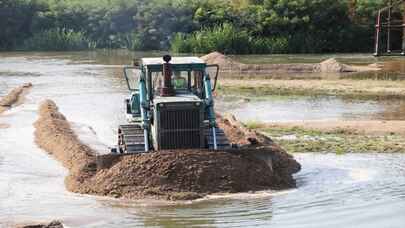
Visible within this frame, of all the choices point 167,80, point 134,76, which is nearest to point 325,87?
point 134,76

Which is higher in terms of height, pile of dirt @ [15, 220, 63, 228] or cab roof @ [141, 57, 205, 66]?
cab roof @ [141, 57, 205, 66]

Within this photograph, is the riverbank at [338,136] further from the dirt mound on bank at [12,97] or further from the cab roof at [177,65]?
the dirt mound on bank at [12,97]

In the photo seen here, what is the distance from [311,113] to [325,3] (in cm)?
4330

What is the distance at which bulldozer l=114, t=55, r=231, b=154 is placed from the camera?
58.5 ft

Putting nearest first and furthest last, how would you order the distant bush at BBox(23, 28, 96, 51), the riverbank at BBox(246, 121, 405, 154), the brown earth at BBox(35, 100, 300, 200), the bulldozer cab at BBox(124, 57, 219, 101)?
the brown earth at BBox(35, 100, 300, 200), the bulldozer cab at BBox(124, 57, 219, 101), the riverbank at BBox(246, 121, 405, 154), the distant bush at BBox(23, 28, 96, 51)

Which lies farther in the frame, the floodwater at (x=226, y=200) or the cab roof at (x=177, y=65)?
the cab roof at (x=177, y=65)

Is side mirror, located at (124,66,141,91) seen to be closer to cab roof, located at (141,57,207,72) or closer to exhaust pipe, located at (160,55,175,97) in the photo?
cab roof, located at (141,57,207,72)

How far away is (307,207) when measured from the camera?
16.3 meters

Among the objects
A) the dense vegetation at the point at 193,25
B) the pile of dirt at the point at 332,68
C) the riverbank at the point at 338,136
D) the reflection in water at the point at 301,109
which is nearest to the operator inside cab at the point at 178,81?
the riverbank at the point at 338,136

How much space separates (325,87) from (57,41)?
3827 centimetres

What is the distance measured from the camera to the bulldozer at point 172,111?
58.5 ft

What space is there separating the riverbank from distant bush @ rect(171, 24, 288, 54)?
4019 cm

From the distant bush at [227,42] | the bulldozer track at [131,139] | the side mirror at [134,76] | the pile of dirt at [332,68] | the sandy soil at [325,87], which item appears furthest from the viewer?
the distant bush at [227,42]

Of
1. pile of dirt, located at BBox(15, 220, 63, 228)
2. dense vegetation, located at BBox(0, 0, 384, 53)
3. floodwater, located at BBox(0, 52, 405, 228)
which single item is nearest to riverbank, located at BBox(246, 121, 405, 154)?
floodwater, located at BBox(0, 52, 405, 228)
